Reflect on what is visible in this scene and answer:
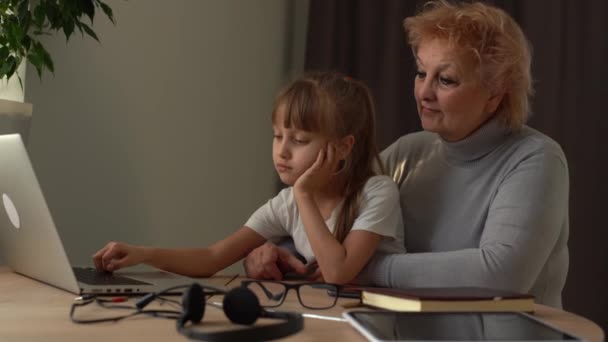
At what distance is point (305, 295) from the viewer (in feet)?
4.27

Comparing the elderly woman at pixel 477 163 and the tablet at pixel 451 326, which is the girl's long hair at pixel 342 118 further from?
the tablet at pixel 451 326

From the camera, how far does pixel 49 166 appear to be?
2.52m

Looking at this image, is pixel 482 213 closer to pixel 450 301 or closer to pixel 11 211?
pixel 450 301

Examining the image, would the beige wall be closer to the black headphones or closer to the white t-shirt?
the white t-shirt

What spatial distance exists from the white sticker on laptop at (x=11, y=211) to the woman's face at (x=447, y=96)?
0.85 meters

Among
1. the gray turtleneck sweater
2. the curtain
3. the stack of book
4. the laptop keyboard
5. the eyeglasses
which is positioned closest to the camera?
the stack of book

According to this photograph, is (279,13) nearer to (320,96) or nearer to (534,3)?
(534,3)

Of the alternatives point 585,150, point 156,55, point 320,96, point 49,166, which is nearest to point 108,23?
point 156,55

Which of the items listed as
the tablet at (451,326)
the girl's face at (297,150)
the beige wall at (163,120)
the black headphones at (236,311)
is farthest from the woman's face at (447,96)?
the beige wall at (163,120)

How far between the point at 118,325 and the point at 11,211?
522mm

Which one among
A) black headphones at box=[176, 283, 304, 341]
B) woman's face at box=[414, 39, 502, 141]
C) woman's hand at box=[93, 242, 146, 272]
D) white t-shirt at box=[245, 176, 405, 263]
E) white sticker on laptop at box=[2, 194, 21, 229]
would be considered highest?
woman's face at box=[414, 39, 502, 141]

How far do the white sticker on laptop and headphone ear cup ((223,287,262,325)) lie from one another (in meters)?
0.56

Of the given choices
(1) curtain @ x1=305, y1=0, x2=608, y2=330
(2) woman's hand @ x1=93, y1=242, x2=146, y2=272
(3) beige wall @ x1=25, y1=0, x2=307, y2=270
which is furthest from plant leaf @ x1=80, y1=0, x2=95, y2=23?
(1) curtain @ x1=305, y1=0, x2=608, y2=330

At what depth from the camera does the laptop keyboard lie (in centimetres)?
131
